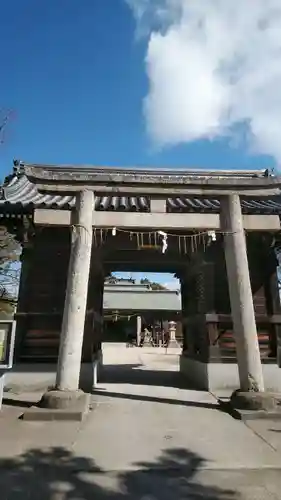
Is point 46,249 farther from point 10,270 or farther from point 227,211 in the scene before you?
point 227,211

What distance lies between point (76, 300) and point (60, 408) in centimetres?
192

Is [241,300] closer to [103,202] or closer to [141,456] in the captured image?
[141,456]

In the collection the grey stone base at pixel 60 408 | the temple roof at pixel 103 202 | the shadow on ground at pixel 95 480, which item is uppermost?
the temple roof at pixel 103 202

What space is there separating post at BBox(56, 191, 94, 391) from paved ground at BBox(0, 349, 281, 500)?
0.92m

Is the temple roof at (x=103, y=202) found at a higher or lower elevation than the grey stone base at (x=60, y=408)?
higher

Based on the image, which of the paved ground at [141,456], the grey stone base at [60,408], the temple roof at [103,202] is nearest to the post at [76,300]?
the grey stone base at [60,408]

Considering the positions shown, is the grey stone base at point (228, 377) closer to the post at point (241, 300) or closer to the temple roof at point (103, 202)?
the post at point (241, 300)

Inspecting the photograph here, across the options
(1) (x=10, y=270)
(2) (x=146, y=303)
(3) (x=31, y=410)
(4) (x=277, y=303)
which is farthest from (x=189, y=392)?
(2) (x=146, y=303)

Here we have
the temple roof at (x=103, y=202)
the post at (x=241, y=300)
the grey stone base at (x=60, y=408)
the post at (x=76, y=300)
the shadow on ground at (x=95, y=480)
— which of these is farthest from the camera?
the temple roof at (x=103, y=202)

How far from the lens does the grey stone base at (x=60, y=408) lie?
17.8ft

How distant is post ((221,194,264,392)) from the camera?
6.14m

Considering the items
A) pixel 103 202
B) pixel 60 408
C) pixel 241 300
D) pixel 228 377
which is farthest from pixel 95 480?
pixel 103 202

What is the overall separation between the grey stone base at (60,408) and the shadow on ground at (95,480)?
1511 millimetres

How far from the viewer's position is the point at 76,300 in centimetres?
627
